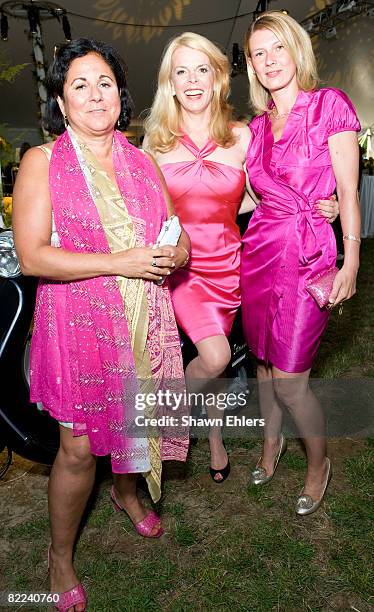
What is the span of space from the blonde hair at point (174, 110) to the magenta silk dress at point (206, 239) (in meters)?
0.07

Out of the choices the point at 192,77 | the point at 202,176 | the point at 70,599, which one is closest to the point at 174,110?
the point at 192,77

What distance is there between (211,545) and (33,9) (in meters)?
6.52

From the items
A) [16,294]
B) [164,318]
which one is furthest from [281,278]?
[16,294]

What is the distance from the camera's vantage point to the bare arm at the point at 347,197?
1.83 m

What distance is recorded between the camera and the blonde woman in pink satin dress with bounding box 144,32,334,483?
6.73ft

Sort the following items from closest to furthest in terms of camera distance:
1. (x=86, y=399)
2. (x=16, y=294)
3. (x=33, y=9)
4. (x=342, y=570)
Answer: (x=86, y=399) → (x=342, y=570) → (x=16, y=294) → (x=33, y=9)

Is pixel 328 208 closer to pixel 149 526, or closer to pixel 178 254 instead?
pixel 178 254

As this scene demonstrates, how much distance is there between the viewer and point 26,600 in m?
1.75

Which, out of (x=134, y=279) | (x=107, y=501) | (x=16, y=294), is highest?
(x=134, y=279)

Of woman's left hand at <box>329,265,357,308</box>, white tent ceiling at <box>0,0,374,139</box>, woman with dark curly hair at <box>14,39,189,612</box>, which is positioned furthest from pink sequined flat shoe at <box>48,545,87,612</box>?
white tent ceiling at <box>0,0,374,139</box>

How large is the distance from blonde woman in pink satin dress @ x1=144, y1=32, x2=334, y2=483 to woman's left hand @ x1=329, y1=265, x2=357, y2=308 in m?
0.48

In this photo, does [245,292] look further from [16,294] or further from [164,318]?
[16,294]

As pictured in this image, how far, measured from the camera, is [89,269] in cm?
142

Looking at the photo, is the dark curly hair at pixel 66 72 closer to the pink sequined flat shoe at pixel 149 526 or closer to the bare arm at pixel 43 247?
the bare arm at pixel 43 247
